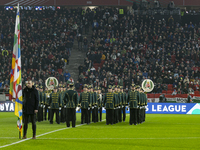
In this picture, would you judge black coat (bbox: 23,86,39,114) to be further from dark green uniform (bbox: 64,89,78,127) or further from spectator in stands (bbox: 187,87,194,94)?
spectator in stands (bbox: 187,87,194,94)

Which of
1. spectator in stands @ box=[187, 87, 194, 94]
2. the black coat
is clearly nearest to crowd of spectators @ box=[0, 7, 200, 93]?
spectator in stands @ box=[187, 87, 194, 94]

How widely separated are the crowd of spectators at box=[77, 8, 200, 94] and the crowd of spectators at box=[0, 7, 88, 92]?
251 cm

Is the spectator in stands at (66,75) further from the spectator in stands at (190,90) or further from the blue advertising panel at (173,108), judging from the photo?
the spectator in stands at (190,90)

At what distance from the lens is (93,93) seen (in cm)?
2114

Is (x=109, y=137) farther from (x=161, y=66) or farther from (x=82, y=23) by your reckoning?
(x=82, y=23)

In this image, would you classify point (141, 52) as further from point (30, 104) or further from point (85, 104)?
point (30, 104)

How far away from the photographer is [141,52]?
39344mm

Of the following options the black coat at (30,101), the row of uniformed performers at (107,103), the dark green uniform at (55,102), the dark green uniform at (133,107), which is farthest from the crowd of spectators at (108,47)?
the black coat at (30,101)

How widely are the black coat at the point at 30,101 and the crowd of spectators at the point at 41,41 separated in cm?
2207

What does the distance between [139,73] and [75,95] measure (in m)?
18.0

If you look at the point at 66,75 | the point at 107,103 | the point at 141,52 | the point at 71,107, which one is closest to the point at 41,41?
the point at 66,75

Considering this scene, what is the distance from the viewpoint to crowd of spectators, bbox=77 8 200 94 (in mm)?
34688

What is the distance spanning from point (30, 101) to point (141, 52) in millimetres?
27781

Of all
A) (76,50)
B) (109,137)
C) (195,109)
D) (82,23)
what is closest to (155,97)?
(195,109)
